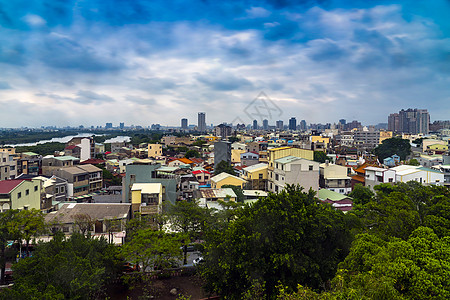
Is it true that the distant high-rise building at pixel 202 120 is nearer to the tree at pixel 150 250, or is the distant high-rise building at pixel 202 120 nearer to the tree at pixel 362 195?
the tree at pixel 362 195

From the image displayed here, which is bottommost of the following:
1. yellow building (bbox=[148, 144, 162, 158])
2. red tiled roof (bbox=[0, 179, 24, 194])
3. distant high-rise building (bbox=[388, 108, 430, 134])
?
red tiled roof (bbox=[0, 179, 24, 194])

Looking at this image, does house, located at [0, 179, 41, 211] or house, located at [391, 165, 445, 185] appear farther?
house, located at [391, 165, 445, 185]

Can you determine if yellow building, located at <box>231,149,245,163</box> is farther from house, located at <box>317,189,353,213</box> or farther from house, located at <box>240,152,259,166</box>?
house, located at <box>317,189,353,213</box>

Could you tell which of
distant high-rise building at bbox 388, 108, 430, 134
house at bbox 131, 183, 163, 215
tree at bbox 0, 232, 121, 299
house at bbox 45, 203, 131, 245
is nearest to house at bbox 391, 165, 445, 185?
house at bbox 131, 183, 163, 215

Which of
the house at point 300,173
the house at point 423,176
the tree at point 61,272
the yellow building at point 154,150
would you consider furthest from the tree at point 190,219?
the yellow building at point 154,150

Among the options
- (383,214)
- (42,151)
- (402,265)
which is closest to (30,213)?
(402,265)

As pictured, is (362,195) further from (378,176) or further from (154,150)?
(154,150)

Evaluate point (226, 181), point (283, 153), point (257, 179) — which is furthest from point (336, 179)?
point (226, 181)
